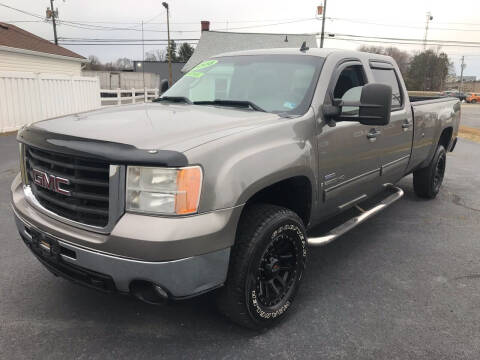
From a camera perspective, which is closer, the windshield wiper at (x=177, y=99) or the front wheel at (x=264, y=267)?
the front wheel at (x=264, y=267)

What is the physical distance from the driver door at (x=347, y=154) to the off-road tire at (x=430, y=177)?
2.05 metres

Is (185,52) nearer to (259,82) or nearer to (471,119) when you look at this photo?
(471,119)

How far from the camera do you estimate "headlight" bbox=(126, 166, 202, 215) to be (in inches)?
80.2

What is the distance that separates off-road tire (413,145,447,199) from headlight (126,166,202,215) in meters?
4.49

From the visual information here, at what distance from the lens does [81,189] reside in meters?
2.20

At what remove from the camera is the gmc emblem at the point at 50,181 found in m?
2.26

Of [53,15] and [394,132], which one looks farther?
[53,15]

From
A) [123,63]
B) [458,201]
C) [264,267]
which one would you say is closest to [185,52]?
[123,63]

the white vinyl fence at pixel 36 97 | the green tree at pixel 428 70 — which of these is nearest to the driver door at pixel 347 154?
the white vinyl fence at pixel 36 97

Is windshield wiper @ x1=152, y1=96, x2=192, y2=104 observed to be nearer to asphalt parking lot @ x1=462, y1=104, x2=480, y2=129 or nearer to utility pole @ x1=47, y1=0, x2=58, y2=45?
asphalt parking lot @ x1=462, y1=104, x2=480, y2=129

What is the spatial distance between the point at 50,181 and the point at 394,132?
321 centimetres

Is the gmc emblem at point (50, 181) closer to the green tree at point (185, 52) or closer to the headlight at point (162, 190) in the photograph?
the headlight at point (162, 190)

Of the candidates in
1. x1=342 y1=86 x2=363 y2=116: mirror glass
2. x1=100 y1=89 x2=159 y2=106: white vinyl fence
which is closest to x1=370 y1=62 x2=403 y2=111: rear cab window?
x1=342 y1=86 x2=363 y2=116: mirror glass

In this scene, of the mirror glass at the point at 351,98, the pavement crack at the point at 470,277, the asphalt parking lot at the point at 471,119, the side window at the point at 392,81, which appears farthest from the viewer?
the asphalt parking lot at the point at 471,119
